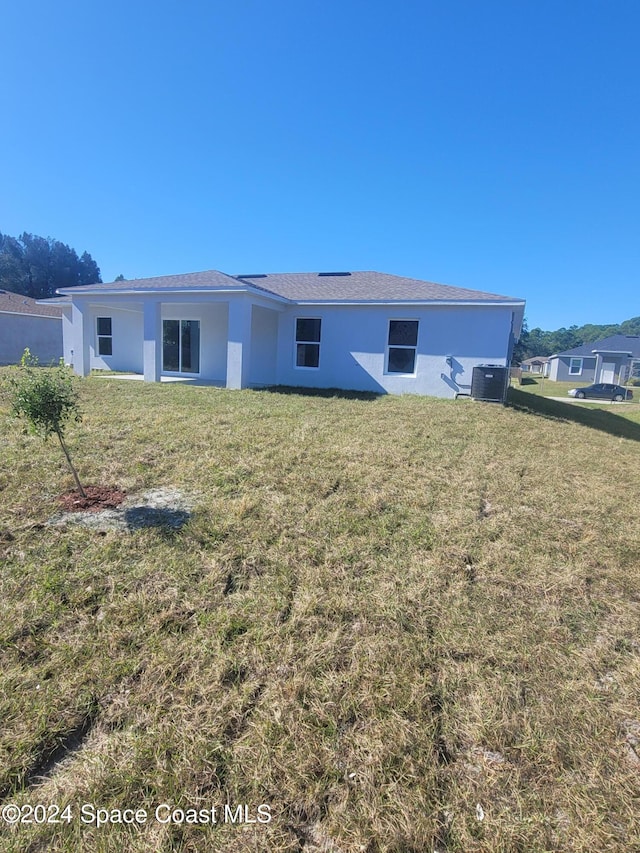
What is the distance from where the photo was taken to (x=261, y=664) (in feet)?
7.60

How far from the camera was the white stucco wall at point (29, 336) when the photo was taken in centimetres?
2148

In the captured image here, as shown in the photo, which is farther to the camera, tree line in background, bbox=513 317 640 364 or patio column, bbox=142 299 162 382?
tree line in background, bbox=513 317 640 364

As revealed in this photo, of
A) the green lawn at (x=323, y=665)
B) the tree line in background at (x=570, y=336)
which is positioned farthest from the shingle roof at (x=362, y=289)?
the tree line in background at (x=570, y=336)

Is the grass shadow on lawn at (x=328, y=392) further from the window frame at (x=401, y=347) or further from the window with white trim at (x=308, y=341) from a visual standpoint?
the window with white trim at (x=308, y=341)

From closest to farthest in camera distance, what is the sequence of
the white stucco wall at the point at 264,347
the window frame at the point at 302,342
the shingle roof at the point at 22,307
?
the window frame at the point at 302,342, the white stucco wall at the point at 264,347, the shingle roof at the point at 22,307

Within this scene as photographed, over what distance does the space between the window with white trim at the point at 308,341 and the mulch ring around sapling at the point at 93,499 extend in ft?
31.3

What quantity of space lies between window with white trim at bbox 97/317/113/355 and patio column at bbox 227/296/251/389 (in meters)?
8.38

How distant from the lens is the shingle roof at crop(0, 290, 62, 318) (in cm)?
2181

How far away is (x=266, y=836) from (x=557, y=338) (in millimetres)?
128713

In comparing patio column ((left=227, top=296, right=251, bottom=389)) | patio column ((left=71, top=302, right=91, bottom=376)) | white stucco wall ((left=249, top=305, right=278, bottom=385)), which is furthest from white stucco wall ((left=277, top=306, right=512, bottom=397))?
patio column ((left=71, top=302, right=91, bottom=376))

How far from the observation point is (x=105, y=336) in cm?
1692

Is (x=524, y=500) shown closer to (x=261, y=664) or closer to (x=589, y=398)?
(x=261, y=664)

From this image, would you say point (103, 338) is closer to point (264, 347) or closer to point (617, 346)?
point (264, 347)

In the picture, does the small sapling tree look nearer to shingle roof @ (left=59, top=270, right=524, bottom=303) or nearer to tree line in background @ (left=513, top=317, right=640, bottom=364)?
shingle roof @ (left=59, top=270, right=524, bottom=303)
